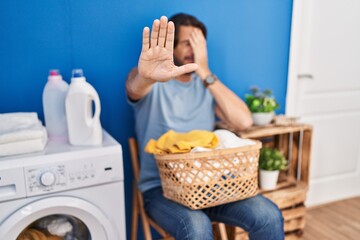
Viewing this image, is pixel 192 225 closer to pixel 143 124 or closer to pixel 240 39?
pixel 143 124

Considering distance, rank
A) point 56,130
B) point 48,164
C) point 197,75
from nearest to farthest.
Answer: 1. point 48,164
2. point 56,130
3. point 197,75

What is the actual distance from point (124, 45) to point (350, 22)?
4.97 feet

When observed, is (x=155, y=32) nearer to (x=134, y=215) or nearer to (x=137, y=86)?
(x=137, y=86)

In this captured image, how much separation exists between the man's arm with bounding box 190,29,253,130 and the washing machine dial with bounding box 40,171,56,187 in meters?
0.82

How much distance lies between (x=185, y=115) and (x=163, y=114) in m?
0.12

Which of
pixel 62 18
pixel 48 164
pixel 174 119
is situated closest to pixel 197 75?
pixel 174 119

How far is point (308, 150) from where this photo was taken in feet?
6.70

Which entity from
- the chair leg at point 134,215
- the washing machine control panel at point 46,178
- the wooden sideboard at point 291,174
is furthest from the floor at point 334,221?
the washing machine control panel at point 46,178

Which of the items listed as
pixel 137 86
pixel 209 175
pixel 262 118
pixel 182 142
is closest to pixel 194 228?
pixel 209 175

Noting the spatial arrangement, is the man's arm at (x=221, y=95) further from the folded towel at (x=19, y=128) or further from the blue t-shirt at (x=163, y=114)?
the folded towel at (x=19, y=128)

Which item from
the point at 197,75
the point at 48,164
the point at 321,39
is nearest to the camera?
the point at 48,164

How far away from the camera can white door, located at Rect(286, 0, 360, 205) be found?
2.23 meters

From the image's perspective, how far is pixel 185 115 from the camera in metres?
1.71

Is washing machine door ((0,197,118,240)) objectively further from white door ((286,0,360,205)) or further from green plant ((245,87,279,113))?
white door ((286,0,360,205))
